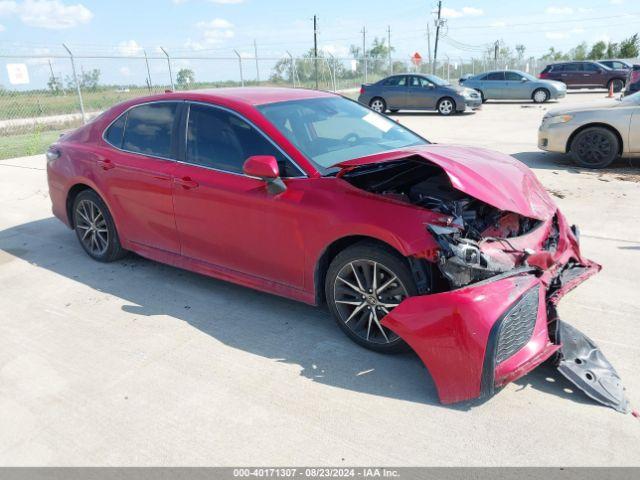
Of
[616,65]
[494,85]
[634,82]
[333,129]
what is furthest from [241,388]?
[616,65]

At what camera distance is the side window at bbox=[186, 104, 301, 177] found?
402 centimetres

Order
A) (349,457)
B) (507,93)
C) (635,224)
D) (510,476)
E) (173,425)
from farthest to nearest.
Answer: (507,93)
(635,224)
(173,425)
(349,457)
(510,476)

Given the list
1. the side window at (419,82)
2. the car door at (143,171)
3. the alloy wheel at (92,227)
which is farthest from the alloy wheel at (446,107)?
the alloy wheel at (92,227)

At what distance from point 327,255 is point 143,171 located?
Result: 201cm

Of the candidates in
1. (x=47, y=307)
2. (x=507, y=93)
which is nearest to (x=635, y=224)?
(x=47, y=307)

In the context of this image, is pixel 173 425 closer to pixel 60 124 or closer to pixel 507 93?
pixel 60 124

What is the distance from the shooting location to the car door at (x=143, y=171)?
4.64 m

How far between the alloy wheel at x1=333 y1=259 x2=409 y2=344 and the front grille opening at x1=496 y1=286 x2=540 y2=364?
657 mm

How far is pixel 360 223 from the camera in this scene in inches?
137

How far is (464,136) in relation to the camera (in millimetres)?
14367

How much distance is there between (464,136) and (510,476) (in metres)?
12.8

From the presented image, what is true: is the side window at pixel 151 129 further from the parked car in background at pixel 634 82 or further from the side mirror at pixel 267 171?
the parked car in background at pixel 634 82

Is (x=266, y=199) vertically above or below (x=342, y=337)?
above

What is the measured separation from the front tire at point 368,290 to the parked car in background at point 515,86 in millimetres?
22446
